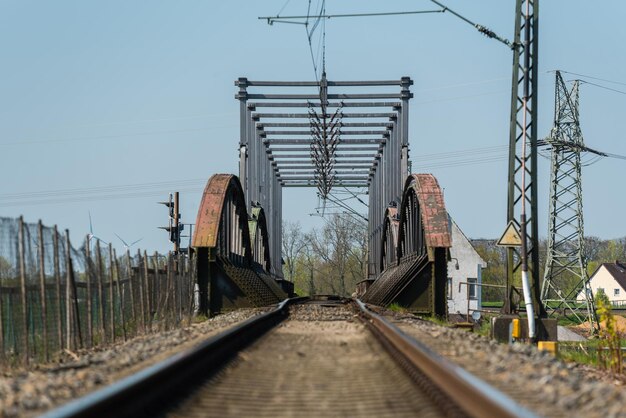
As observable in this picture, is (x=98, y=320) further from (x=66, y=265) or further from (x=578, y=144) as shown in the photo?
(x=578, y=144)

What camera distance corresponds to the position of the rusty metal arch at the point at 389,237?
1385 inches

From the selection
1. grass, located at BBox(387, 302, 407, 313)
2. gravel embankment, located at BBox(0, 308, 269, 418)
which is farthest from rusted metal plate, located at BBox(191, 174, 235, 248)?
gravel embankment, located at BBox(0, 308, 269, 418)

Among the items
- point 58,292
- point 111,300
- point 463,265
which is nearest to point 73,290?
point 58,292

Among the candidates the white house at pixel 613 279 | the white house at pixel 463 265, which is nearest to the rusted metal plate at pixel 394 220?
the white house at pixel 463 265

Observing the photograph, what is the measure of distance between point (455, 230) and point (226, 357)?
72.1 meters

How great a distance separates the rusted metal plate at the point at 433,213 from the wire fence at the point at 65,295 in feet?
19.5

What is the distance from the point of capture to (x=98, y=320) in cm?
1379

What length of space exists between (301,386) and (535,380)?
5.46 ft

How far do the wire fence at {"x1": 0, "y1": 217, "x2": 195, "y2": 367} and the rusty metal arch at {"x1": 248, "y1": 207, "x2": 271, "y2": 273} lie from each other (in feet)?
70.9

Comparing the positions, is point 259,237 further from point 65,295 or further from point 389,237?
point 65,295

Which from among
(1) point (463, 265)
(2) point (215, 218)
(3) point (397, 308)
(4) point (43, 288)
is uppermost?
(2) point (215, 218)

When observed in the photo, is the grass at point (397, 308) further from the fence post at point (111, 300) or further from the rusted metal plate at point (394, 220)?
the rusted metal plate at point (394, 220)

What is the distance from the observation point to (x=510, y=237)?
20.5m

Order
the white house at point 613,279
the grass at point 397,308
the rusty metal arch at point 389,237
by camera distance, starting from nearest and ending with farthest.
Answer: the grass at point 397,308, the rusty metal arch at point 389,237, the white house at point 613,279
